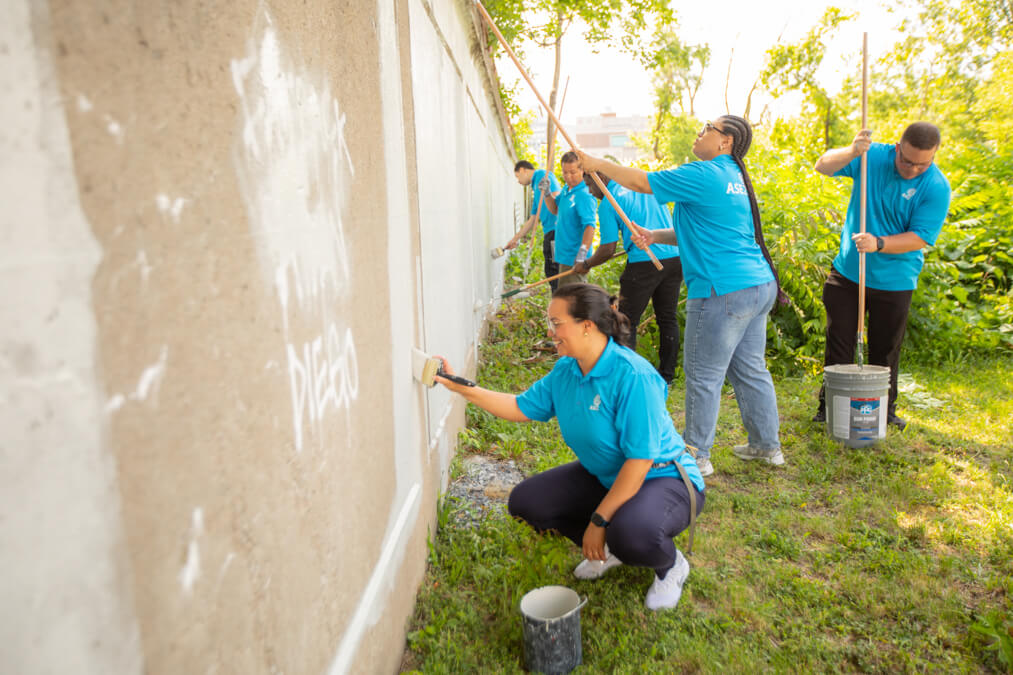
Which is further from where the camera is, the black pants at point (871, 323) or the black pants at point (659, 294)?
the black pants at point (659, 294)

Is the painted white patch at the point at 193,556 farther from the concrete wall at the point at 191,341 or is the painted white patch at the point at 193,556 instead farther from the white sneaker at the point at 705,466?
the white sneaker at the point at 705,466

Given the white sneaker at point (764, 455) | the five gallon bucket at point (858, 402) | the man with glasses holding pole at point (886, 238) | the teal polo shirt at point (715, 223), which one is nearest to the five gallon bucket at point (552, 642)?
the teal polo shirt at point (715, 223)

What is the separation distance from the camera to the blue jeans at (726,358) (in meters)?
3.90

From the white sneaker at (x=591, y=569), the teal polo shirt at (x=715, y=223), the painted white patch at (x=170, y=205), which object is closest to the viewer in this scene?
the painted white patch at (x=170, y=205)

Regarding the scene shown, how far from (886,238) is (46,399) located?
490 cm

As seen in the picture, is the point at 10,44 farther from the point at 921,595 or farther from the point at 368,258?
the point at 921,595

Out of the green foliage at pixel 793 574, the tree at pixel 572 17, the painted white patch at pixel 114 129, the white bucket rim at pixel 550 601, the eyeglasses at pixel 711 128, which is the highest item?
the tree at pixel 572 17

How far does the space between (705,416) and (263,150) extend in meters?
3.35

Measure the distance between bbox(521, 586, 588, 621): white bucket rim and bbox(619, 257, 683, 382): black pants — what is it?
126 inches

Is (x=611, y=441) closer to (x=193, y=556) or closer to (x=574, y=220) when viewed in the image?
(x=193, y=556)

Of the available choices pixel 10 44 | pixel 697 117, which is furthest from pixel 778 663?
pixel 697 117

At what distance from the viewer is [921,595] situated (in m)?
2.93

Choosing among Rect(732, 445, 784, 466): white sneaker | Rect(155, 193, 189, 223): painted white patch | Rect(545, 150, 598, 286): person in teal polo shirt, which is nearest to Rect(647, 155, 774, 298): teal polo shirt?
Rect(732, 445, 784, 466): white sneaker

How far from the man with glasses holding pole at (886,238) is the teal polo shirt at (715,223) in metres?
1.12
